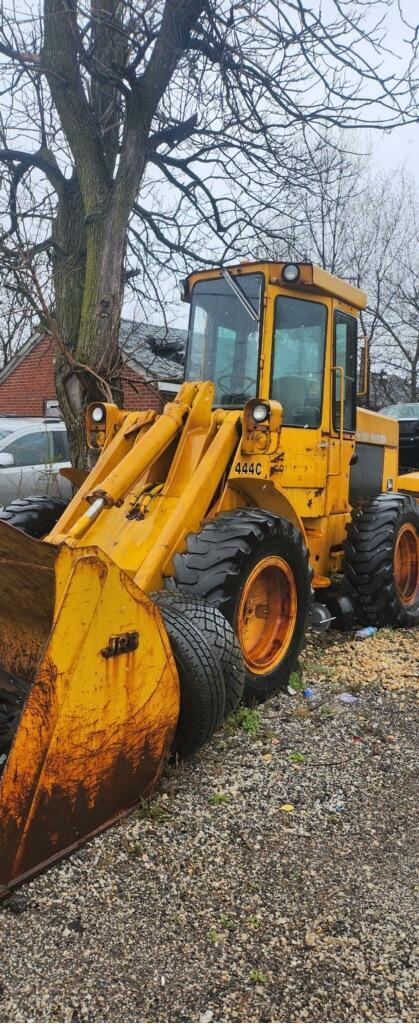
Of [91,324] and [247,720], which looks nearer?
[247,720]

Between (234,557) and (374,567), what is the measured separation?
2.30 metres

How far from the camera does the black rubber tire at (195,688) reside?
3.34 metres

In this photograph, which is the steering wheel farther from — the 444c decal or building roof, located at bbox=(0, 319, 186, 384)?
building roof, located at bbox=(0, 319, 186, 384)

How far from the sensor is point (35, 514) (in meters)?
5.65

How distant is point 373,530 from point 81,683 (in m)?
3.88

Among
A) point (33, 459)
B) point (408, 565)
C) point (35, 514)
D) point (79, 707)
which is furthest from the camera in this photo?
point (33, 459)

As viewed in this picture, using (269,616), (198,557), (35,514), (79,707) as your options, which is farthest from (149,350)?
(79,707)

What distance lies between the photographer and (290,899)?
2623 mm

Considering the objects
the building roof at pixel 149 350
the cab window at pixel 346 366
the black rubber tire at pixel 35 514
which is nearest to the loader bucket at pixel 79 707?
the black rubber tire at pixel 35 514

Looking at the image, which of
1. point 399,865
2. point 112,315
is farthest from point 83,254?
point 399,865

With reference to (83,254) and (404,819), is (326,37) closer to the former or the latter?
(83,254)

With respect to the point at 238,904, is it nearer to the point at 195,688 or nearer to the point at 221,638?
the point at 195,688

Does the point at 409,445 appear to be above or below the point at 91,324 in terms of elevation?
below

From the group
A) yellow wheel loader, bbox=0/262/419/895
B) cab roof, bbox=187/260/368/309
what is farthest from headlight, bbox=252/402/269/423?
cab roof, bbox=187/260/368/309
